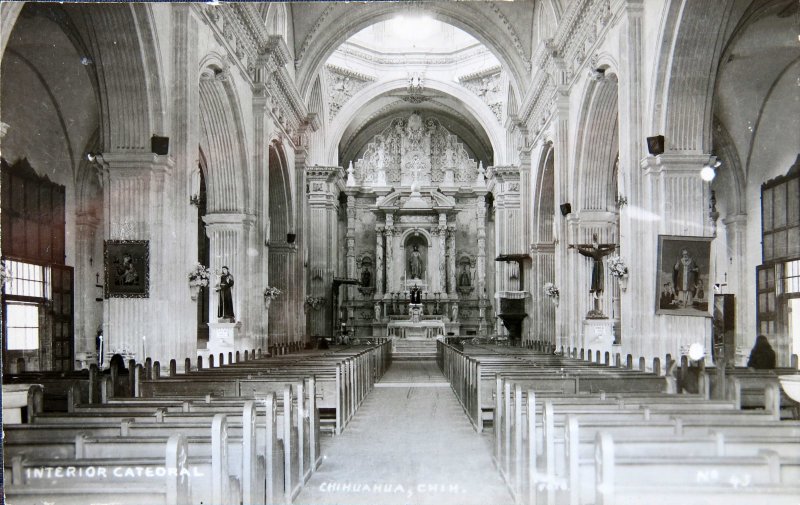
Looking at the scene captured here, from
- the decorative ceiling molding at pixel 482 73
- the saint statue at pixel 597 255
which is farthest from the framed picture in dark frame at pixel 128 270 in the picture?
the decorative ceiling molding at pixel 482 73

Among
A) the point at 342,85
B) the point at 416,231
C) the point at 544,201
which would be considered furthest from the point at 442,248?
the point at 544,201

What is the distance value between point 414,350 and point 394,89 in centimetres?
1085

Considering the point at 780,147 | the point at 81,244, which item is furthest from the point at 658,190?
the point at 81,244

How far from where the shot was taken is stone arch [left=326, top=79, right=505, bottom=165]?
29.4 metres

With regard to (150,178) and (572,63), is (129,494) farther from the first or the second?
(572,63)

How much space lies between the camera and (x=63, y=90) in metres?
15.2

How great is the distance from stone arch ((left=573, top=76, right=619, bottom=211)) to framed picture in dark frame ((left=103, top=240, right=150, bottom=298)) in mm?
9628

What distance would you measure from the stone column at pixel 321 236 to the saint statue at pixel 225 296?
1245 cm

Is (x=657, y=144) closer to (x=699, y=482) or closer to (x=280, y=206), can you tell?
(x=699, y=482)

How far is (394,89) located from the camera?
99.0 feet

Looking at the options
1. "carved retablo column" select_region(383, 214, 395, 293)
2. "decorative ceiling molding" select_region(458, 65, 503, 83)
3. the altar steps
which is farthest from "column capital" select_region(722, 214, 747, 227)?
"carved retablo column" select_region(383, 214, 395, 293)

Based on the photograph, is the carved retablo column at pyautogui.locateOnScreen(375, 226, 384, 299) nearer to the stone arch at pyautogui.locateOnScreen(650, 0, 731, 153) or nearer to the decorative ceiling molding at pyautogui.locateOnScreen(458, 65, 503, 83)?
the decorative ceiling molding at pyautogui.locateOnScreen(458, 65, 503, 83)

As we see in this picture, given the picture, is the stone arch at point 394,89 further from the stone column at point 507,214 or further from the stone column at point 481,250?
the stone column at point 481,250

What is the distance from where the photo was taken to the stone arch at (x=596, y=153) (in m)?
15.7
